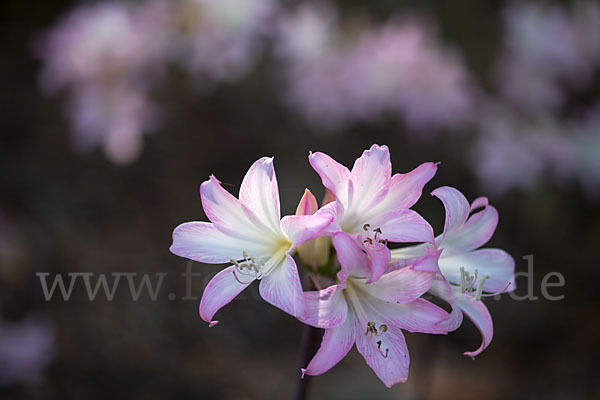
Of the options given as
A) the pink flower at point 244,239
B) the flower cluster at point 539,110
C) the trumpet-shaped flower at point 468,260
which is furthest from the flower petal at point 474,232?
the flower cluster at point 539,110

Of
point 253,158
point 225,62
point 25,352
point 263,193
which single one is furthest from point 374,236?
point 253,158

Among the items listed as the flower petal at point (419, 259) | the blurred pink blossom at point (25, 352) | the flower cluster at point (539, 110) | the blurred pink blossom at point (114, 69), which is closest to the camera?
the flower petal at point (419, 259)

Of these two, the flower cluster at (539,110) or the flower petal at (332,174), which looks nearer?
the flower petal at (332,174)

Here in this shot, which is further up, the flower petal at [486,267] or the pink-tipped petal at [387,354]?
the flower petal at [486,267]

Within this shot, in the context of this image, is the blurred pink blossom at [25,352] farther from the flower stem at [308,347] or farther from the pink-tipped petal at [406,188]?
the pink-tipped petal at [406,188]

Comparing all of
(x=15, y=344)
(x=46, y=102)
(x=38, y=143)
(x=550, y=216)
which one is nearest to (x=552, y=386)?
(x=550, y=216)

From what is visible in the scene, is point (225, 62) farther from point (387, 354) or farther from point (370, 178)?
point (387, 354)
